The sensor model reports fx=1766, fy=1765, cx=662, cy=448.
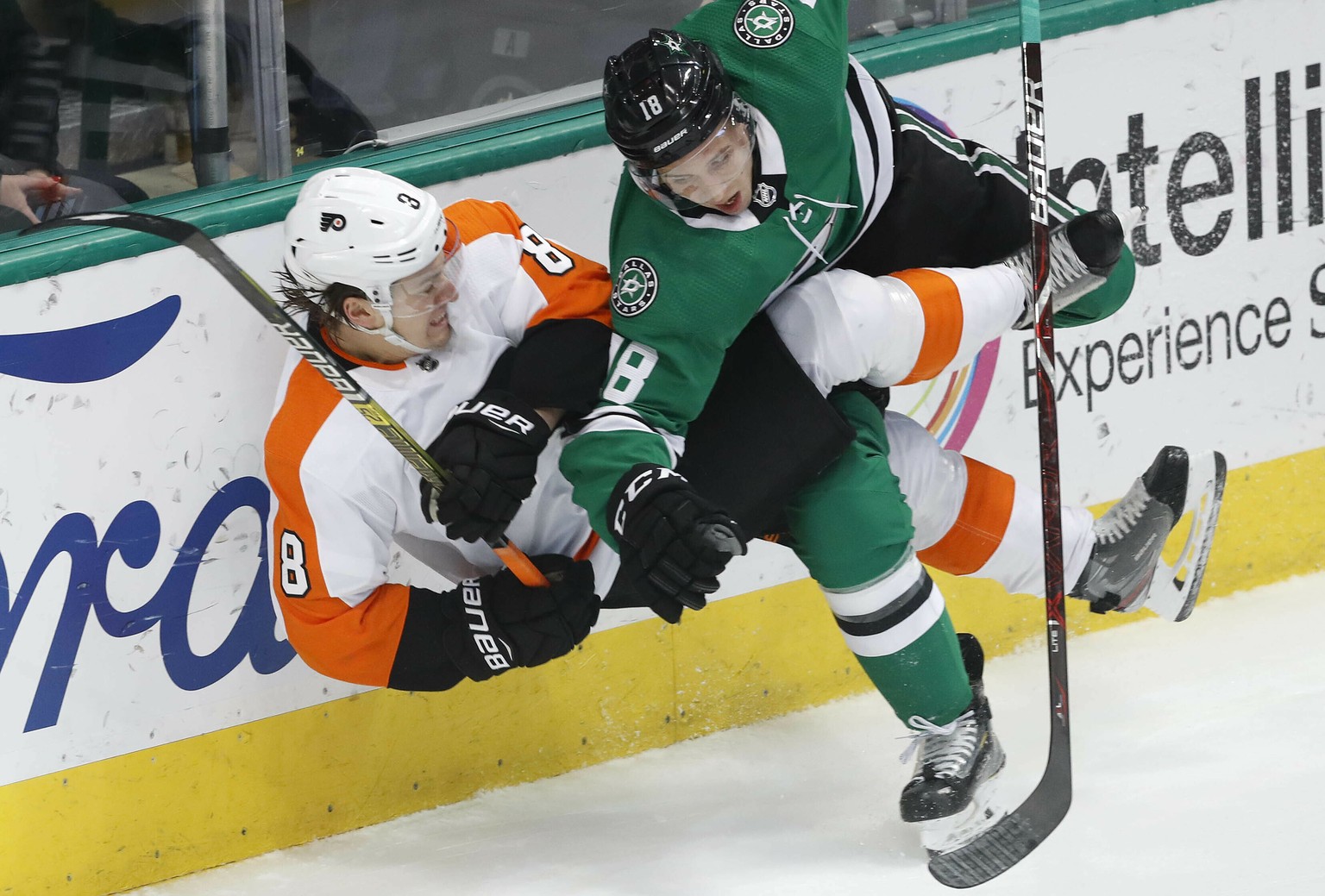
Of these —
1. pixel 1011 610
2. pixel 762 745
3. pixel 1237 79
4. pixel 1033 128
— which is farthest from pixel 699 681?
pixel 1237 79

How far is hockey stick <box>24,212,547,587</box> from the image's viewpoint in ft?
7.29

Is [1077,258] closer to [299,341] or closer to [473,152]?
[473,152]

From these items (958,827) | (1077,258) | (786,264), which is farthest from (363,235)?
(958,827)

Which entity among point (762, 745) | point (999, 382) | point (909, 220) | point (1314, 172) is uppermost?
point (909, 220)

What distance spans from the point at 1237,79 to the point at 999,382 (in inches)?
31.3

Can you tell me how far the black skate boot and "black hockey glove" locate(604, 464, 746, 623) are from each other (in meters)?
0.66

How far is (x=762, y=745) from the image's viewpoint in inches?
129

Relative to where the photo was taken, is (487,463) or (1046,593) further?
(1046,593)

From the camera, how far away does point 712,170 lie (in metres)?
2.37

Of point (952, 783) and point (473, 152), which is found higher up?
point (473, 152)

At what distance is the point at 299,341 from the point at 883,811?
1.31m

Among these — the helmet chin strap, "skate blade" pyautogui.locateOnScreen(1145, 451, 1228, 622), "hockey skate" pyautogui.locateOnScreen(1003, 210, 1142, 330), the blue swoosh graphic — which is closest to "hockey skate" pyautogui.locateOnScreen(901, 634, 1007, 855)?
"skate blade" pyautogui.locateOnScreen(1145, 451, 1228, 622)

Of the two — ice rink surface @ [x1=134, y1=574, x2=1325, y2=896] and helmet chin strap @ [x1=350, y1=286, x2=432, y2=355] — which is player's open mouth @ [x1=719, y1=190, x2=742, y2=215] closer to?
helmet chin strap @ [x1=350, y1=286, x2=432, y2=355]

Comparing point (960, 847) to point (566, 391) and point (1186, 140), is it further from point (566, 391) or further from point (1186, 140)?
point (1186, 140)
